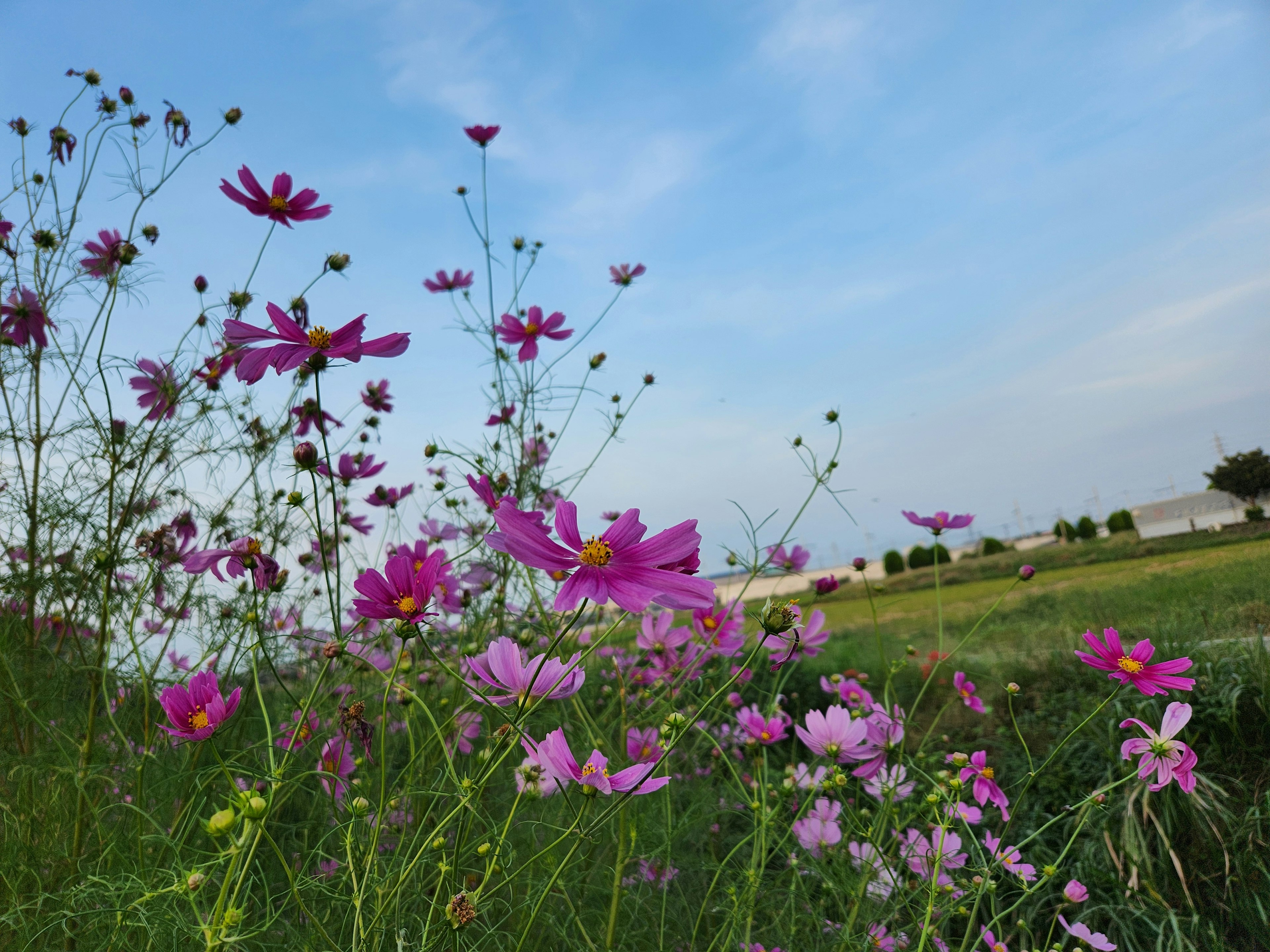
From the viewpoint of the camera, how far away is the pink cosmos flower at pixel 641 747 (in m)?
1.16

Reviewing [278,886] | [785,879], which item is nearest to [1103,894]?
[785,879]

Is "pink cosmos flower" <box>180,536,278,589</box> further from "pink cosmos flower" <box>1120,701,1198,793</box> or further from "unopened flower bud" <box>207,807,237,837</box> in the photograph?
"pink cosmos flower" <box>1120,701,1198,793</box>

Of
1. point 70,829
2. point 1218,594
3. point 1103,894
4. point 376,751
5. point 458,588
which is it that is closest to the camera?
point 70,829

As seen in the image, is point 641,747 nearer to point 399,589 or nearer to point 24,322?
point 399,589

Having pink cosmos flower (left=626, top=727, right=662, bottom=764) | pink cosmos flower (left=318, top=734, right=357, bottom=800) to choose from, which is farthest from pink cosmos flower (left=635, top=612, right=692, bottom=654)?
pink cosmos flower (left=318, top=734, right=357, bottom=800)

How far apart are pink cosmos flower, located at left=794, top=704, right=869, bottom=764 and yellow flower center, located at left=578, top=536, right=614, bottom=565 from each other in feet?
1.84

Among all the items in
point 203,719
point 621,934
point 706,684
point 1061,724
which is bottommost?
point 1061,724

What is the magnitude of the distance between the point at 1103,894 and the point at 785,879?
3.03ft

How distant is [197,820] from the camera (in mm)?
1105

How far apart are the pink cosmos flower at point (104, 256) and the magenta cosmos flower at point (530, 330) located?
726 millimetres

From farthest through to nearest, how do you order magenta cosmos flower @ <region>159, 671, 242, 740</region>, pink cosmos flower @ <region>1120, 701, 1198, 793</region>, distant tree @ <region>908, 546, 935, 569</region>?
1. distant tree @ <region>908, 546, 935, 569</region>
2. pink cosmos flower @ <region>1120, 701, 1198, 793</region>
3. magenta cosmos flower @ <region>159, 671, 242, 740</region>

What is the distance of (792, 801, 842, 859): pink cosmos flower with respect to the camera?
129cm

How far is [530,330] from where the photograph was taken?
1.69 metres

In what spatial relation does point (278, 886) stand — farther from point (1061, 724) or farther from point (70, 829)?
point (1061, 724)
